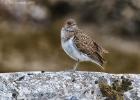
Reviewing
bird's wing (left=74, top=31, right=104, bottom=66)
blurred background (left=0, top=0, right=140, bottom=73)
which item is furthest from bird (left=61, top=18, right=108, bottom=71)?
blurred background (left=0, top=0, right=140, bottom=73)

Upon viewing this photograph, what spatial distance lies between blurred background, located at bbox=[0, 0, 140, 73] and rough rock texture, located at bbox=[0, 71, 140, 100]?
8.77 m

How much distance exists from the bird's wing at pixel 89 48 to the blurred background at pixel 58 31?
7986 millimetres

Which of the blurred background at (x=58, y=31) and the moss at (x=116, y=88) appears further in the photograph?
the blurred background at (x=58, y=31)

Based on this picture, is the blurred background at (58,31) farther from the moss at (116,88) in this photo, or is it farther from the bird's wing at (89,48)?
the moss at (116,88)

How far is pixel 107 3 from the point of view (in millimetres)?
23844

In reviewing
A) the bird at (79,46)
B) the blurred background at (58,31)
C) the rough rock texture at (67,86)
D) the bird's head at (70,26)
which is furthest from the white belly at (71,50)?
the blurred background at (58,31)

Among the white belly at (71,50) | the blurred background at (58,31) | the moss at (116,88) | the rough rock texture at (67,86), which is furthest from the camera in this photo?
the blurred background at (58,31)

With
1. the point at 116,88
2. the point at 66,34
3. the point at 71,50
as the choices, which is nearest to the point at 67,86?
the point at 116,88

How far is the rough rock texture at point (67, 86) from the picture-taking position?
1114 centimetres

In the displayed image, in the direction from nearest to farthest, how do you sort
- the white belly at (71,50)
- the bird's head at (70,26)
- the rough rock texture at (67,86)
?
the rough rock texture at (67,86)
the white belly at (71,50)
the bird's head at (70,26)

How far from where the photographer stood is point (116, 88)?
11492 millimetres

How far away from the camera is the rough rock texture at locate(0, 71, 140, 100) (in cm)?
1114

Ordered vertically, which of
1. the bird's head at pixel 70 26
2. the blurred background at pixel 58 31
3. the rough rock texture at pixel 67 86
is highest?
the blurred background at pixel 58 31

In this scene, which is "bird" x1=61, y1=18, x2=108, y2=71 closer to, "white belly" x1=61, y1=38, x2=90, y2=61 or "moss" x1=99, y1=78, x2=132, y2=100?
"white belly" x1=61, y1=38, x2=90, y2=61
